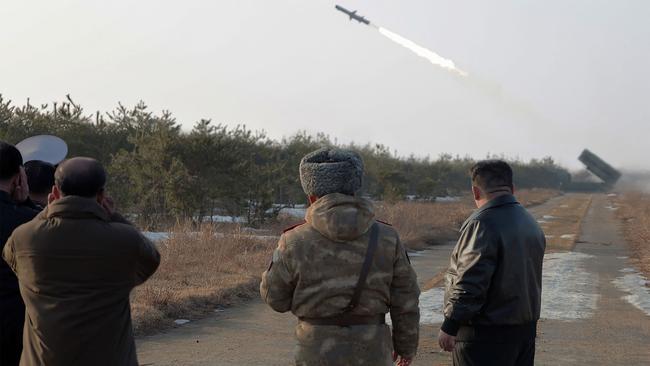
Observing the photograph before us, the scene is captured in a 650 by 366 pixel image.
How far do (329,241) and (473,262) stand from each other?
1175mm

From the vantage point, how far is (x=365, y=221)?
363 cm

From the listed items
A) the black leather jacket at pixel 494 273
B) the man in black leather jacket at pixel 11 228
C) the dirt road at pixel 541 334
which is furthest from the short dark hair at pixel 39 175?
the dirt road at pixel 541 334

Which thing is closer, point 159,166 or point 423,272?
point 423,272

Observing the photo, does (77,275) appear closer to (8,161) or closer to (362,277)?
(8,161)

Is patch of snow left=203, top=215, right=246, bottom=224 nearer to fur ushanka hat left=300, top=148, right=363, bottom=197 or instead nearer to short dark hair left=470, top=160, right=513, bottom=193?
short dark hair left=470, top=160, right=513, bottom=193

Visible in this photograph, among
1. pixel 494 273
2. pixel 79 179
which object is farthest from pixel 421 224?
pixel 79 179

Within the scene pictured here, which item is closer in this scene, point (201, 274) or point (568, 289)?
point (568, 289)

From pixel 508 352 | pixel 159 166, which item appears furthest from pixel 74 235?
pixel 159 166

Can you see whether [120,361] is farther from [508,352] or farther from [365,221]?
[508,352]

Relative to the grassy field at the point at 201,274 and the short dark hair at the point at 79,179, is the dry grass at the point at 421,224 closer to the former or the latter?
the grassy field at the point at 201,274

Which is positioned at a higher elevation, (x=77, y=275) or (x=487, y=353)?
(x=77, y=275)

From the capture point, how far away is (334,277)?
11.8 feet

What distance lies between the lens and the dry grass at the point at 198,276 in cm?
1027

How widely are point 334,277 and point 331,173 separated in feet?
1.64
